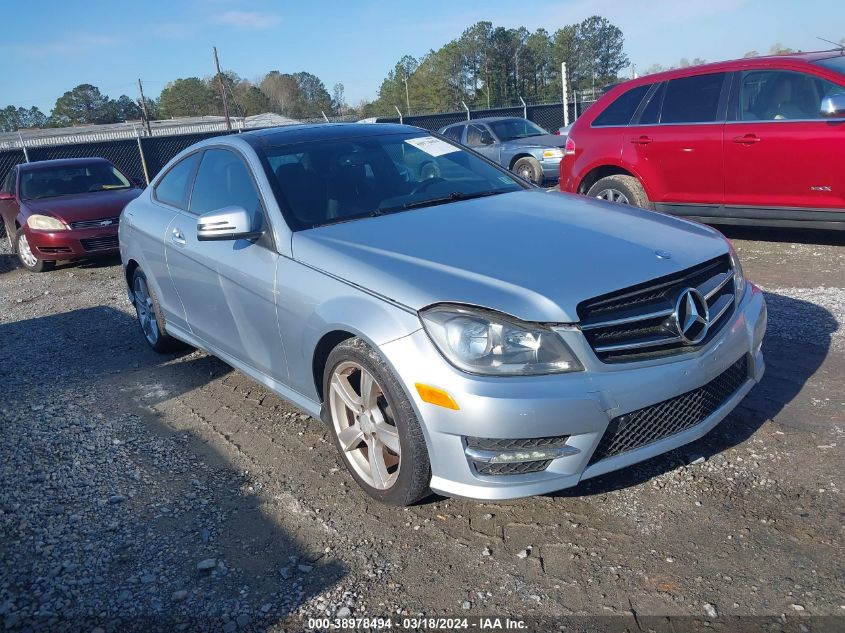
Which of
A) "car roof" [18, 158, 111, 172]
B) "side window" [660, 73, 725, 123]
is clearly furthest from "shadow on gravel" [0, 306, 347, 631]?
"car roof" [18, 158, 111, 172]

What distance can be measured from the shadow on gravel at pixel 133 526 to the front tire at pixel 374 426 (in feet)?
1.36

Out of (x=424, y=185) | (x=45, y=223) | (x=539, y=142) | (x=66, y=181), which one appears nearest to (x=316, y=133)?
(x=424, y=185)

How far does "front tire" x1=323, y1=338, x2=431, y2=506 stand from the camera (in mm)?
2945

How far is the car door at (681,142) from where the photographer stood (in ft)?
23.5

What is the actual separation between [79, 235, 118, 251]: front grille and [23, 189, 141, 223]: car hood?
0.29 m

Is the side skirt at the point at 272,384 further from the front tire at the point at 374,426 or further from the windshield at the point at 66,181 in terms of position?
the windshield at the point at 66,181

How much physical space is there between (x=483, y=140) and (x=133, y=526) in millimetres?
13471

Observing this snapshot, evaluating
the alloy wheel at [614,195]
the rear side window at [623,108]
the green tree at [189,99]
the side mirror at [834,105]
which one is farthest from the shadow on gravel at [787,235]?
the green tree at [189,99]

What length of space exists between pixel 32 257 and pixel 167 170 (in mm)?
6545

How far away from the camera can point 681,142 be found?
289 inches

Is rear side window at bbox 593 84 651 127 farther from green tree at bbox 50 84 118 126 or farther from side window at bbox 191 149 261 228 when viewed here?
green tree at bbox 50 84 118 126

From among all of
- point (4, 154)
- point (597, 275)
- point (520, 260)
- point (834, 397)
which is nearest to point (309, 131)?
point (520, 260)

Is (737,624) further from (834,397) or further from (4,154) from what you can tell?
(4,154)

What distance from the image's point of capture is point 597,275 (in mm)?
2936
